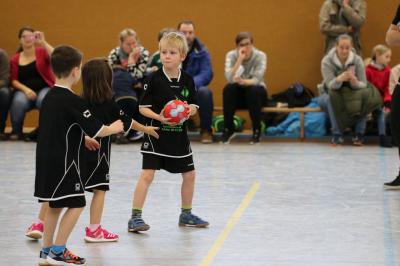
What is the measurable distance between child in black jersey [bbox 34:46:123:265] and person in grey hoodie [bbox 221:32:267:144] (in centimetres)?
757

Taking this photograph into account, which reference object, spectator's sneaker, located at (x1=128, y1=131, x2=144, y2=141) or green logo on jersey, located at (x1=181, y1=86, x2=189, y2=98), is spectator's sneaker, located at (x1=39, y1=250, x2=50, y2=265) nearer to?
green logo on jersey, located at (x1=181, y1=86, x2=189, y2=98)

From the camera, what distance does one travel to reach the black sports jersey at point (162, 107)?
6.60 m

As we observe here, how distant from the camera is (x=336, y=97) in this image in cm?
1266

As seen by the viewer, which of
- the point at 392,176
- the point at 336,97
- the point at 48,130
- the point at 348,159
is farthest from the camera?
the point at 336,97

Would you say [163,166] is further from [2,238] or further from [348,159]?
[348,159]

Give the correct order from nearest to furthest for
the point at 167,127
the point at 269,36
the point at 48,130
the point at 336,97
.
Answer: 1. the point at 48,130
2. the point at 167,127
3. the point at 336,97
4. the point at 269,36

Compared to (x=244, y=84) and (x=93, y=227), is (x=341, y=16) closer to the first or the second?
(x=244, y=84)

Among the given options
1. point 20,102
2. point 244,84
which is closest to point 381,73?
point 244,84

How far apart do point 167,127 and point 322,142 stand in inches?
272

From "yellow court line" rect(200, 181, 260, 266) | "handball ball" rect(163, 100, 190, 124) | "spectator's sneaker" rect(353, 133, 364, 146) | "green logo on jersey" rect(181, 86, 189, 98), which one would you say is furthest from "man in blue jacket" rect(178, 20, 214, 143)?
"handball ball" rect(163, 100, 190, 124)

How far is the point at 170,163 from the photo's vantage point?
21.8 feet

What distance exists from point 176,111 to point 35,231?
1347mm

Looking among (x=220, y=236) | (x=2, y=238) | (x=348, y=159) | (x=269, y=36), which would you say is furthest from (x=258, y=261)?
(x=269, y=36)

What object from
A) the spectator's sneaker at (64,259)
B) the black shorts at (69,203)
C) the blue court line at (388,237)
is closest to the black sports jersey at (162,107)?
the black shorts at (69,203)
